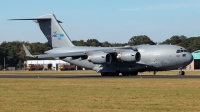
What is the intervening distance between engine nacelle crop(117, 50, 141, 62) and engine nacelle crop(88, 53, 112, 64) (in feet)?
3.73

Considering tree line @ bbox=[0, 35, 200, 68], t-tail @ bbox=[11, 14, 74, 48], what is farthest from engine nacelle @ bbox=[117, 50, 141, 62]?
tree line @ bbox=[0, 35, 200, 68]

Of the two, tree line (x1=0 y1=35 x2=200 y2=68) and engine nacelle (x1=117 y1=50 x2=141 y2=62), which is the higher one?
tree line (x1=0 y1=35 x2=200 y2=68)

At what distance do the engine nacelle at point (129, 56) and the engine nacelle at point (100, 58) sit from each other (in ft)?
3.73

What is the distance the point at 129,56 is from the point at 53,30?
12.6 meters

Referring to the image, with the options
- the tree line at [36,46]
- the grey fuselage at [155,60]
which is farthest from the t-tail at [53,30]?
the tree line at [36,46]

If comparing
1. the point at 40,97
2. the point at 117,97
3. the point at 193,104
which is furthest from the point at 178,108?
the point at 40,97

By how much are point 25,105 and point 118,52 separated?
119 ft

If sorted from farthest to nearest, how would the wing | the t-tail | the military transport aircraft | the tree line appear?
1. the tree line
2. the t-tail
3. the wing
4. the military transport aircraft

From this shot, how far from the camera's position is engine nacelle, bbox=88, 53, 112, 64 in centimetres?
5438

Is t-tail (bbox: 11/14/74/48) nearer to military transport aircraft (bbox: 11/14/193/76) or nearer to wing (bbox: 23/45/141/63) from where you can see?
military transport aircraft (bbox: 11/14/193/76)

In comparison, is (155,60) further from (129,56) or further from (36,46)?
(36,46)

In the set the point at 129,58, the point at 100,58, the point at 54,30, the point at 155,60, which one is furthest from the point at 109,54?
the point at 54,30

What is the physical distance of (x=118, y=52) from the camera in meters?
55.8

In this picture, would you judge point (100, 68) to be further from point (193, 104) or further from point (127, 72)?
point (193, 104)
